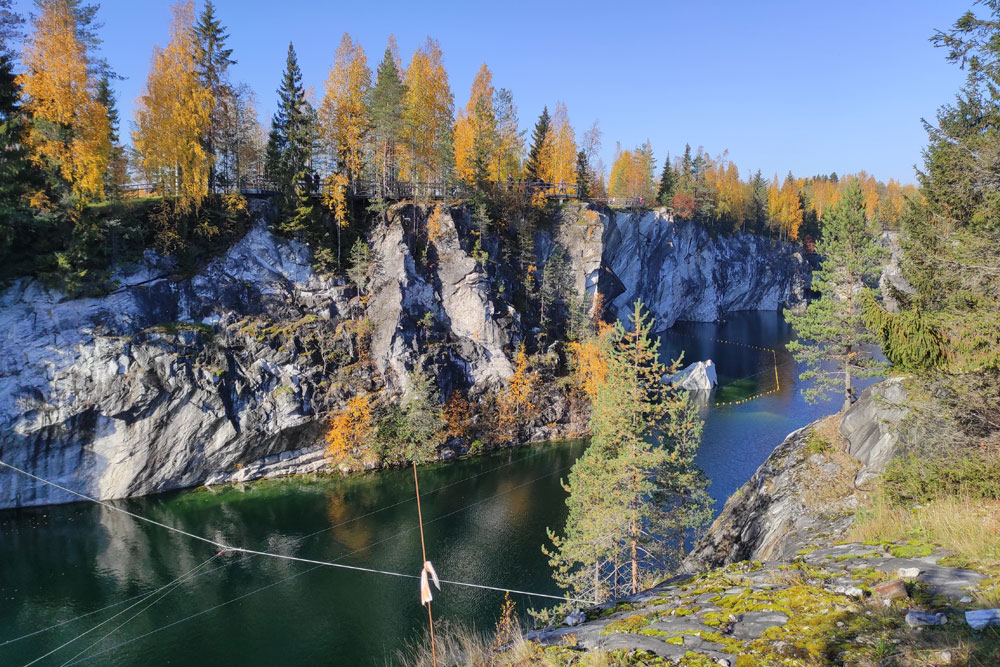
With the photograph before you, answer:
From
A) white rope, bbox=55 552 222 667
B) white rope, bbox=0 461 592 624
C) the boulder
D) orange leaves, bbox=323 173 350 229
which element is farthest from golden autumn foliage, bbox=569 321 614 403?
white rope, bbox=55 552 222 667

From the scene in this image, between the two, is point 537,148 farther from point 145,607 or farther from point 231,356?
point 145,607

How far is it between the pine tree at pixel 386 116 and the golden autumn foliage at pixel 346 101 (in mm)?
1143

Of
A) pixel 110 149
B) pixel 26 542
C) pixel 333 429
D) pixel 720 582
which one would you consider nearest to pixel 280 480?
pixel 333 429

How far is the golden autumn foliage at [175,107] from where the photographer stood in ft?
103

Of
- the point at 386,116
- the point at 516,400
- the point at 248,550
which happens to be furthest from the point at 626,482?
the point at 386,116

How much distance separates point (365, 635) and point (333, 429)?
53.8ft

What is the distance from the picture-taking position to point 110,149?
3002 cm

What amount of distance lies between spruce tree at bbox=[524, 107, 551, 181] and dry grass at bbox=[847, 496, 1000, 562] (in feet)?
157

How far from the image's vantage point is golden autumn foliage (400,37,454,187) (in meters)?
42.2

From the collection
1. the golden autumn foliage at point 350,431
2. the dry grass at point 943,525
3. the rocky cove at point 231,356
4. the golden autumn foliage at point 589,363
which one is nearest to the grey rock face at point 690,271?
the golden autumn foliage at point 589,363

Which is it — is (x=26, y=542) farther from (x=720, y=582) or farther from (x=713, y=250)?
(x=713, y=250)

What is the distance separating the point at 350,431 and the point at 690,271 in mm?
66868

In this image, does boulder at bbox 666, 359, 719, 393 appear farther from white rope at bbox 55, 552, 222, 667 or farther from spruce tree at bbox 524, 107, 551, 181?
white rope at bbox 55, 552, 222, 667

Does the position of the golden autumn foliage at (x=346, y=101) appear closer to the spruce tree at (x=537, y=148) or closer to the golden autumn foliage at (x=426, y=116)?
the golden autumn foliage at (x=426, y=116)
